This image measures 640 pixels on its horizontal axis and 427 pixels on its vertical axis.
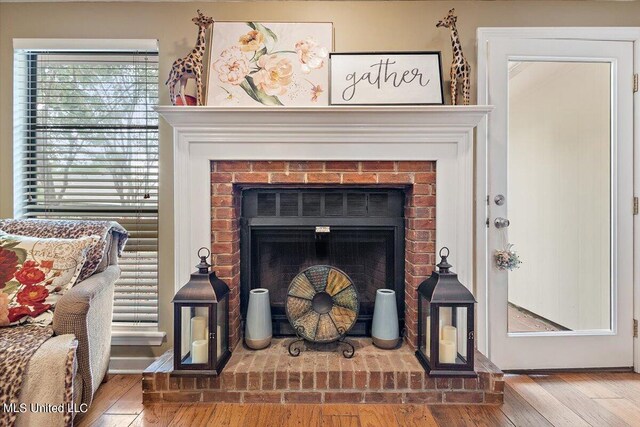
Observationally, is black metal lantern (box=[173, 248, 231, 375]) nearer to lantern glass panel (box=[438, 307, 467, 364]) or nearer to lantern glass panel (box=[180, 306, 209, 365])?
lantern glass panel (box=[180, 306, 209, 365])

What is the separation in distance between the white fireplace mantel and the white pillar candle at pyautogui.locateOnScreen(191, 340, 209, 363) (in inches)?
15.8

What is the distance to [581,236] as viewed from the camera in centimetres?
218

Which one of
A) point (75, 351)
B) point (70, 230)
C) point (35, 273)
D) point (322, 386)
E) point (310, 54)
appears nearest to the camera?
point (75, 351)

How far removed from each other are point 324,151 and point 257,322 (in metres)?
1.02

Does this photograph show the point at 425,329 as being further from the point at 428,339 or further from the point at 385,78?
the point at 385,78

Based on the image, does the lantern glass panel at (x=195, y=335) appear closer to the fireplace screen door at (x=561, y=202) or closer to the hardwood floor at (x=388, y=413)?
the hardwood floor at (x=388, y=413)

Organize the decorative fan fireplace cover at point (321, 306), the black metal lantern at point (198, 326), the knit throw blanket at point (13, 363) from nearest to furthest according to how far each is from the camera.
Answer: the knit throw blanket at point (13, 363) → the black metal lantern at point (198, 326) → the decorative fan fireplace cover at point (321, 306)

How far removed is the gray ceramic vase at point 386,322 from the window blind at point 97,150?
4.49ft

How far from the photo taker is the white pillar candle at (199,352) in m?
1.69

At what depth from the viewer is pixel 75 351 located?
4.71ft

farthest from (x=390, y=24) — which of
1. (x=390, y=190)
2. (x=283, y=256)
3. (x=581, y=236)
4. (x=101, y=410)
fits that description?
(x=101, y=410)

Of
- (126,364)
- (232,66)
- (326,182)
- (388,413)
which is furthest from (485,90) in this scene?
(126,364)

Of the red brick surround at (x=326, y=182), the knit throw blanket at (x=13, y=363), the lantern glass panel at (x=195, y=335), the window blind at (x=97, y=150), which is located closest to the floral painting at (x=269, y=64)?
the red brick surround at (x=326, y=182)

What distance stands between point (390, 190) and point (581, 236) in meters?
1.25
